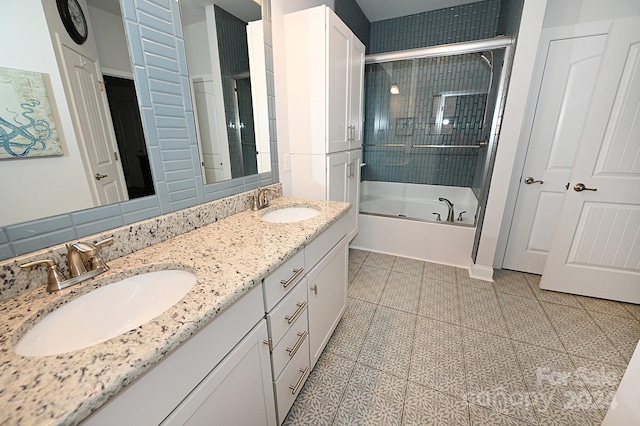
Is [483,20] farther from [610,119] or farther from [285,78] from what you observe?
[285,78]

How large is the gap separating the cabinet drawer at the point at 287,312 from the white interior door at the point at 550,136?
2.24 meters

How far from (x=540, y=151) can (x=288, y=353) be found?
253 centimetres

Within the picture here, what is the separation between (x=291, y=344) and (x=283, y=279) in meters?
0.34

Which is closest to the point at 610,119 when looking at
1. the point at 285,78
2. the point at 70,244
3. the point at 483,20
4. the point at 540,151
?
the point at 540,151

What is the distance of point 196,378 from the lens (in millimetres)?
646

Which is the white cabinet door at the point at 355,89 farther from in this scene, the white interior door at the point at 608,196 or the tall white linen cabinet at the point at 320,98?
the white interior door at the point at 608,196

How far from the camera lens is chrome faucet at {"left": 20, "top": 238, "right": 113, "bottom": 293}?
0.71 metres

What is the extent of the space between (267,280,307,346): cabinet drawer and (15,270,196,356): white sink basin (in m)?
0.32

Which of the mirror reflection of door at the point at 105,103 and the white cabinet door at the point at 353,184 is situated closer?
the mirror reflection of door at the point at 105,103

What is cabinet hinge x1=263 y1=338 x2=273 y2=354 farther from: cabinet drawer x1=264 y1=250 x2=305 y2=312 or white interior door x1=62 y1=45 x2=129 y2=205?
white interior door x1=62 y1=45 x2=129 y2=205

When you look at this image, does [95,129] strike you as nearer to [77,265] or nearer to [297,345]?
[77,265]

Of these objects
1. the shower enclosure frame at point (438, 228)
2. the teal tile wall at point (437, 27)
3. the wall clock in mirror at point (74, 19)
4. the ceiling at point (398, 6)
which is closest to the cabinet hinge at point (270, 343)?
the wall clock in mirror at point (74, 19)

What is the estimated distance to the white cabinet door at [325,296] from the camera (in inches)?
49.6

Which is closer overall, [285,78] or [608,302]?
[285,78]
